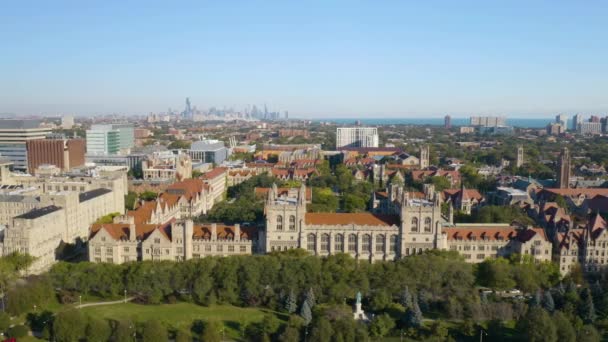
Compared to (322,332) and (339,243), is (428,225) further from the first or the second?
(322,332)

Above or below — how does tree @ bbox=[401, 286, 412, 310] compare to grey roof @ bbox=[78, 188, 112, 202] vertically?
below

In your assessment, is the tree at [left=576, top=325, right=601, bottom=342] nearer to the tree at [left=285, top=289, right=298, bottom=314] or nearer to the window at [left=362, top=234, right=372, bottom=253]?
the window at [left=362, top=234, right=372, bottom=253]

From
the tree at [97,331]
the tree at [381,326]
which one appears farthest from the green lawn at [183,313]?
the tree at [381,326]

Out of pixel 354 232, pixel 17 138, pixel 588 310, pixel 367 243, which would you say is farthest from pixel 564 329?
pixel 17 138

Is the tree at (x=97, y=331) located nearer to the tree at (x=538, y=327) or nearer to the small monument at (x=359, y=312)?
the small monument at (x=359, y=312)

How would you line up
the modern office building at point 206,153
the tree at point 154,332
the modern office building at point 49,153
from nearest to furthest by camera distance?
the tree at point 154,332, the modern office building at point 49,153, the modern office building at point 206,153

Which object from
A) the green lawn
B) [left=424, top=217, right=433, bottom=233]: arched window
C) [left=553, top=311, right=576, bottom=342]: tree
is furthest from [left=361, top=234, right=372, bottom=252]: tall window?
[left=553, top=311, right=576, bottom=342]: tree
